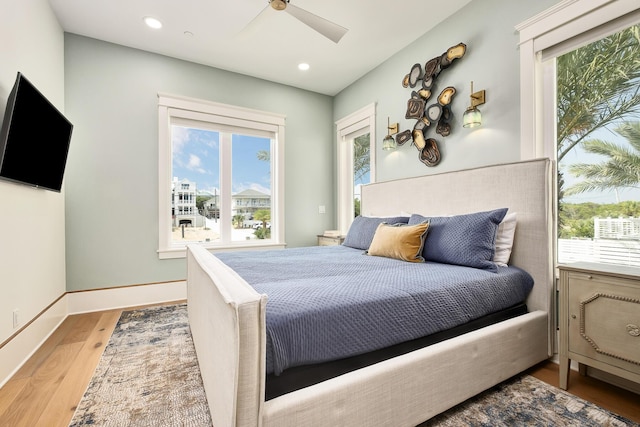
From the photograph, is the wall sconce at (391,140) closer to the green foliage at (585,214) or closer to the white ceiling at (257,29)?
the white ceiling at (257,29)

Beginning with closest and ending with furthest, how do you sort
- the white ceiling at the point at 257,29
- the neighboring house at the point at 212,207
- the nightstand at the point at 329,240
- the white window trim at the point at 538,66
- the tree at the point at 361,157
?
the white window trim at the point at 538,66, the white ceiling at the point at 257,29, the neighboring house at the point at 212,207, the nightstand at the point at 329,240, the tree at the point at 361,157

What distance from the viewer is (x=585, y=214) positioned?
1.97 metres

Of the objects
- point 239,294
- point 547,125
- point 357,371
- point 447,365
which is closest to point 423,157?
point 547,125

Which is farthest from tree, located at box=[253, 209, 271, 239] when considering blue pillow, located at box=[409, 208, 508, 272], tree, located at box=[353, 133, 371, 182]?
blue pillow, located at box=[409, 208, 508, 272]

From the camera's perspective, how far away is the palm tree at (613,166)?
176 cm

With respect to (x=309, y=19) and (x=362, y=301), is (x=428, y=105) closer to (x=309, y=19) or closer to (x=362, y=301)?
(x=309, y=19)

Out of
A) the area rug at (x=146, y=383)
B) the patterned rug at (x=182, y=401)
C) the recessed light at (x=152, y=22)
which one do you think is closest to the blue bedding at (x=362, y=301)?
the patterned rug at (x=182, y=401)

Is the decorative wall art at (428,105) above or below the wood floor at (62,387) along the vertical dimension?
above

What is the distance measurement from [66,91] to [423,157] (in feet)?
12.0

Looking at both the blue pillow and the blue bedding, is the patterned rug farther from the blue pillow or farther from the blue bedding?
the blue pillow

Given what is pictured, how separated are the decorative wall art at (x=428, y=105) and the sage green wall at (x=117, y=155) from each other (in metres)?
2.28

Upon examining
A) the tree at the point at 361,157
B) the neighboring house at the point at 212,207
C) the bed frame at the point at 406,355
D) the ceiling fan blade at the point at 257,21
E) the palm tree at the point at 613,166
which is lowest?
the bed frame at the point at 406,355

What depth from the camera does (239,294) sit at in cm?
95

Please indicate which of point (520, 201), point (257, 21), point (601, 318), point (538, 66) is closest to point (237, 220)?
point (257, 21)
